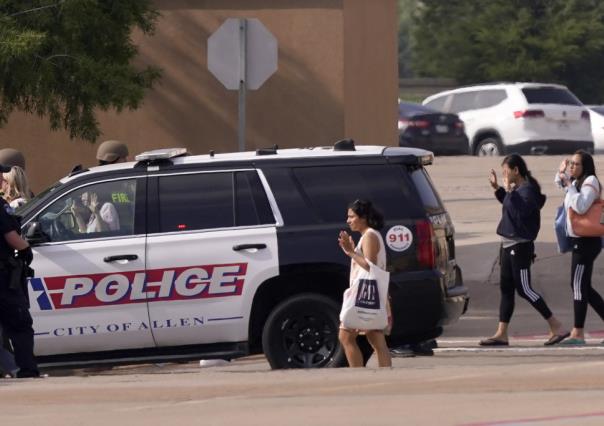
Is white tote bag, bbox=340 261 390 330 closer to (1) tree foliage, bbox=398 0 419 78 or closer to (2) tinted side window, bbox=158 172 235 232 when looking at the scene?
(2) tinted side window, bbox=158 172 235 232

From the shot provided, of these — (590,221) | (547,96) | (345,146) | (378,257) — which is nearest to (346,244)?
(378,257)

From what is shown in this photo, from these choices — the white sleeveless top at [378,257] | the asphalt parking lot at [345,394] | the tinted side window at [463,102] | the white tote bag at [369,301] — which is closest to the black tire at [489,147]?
the tinted side window at [463,102]

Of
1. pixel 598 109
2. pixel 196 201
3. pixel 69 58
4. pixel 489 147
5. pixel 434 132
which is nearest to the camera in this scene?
pixel 196 201

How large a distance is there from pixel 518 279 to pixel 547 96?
1867 centimetres

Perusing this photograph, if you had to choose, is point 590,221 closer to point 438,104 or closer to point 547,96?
point 547,96

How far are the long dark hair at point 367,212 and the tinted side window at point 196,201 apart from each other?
3.64 feet

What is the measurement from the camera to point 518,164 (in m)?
13.1

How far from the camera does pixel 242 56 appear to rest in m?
14.5

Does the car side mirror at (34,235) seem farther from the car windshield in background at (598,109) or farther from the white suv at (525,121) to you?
the car windshield in background at (598,109)

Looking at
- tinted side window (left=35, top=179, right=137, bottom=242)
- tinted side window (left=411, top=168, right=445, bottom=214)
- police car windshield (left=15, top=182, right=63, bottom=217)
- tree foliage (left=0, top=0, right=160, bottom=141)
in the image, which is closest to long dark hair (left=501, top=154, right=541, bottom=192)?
tinted side window (left=411, top=168, right=445, bottom=214)

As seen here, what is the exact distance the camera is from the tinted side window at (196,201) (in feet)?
36.6

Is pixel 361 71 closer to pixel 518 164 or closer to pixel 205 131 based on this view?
pixel 205 131

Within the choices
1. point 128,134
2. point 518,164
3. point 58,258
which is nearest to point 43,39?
point 58,258

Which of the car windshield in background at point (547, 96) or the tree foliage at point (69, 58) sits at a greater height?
the car windshield in background at point (547, 96)
